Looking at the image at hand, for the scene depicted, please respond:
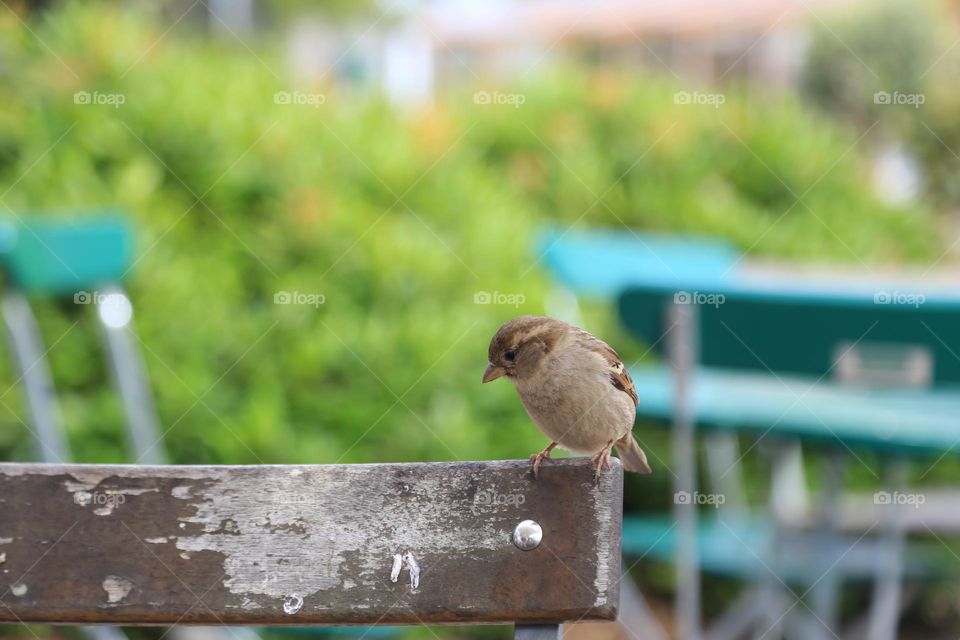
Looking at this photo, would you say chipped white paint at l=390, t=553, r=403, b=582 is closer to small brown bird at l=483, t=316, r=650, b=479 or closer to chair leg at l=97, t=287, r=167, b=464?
small brown bird at l=483, t=316, r=650, b=479

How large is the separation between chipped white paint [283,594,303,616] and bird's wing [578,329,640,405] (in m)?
1.28

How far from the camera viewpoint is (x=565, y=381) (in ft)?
8.59

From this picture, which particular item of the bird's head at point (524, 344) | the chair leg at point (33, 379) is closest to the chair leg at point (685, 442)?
the bird's head at point (524, 344)

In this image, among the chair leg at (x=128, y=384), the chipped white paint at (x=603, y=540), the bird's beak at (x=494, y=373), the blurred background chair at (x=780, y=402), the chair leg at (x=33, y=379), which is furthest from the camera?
the chair leg at (x=128, y=384)

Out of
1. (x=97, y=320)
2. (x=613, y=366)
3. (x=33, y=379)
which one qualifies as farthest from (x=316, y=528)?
(x=97, y=320)

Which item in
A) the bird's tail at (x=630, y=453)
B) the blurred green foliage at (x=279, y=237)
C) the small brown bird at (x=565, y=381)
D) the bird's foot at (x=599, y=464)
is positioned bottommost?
the bird's foot at (x=599, y=464)

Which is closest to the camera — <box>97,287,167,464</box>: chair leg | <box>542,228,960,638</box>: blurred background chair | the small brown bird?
the small brown bird

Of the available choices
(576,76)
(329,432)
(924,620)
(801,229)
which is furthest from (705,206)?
(329,432)

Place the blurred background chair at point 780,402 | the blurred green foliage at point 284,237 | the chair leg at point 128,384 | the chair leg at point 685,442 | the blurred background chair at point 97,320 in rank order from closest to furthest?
the blurred background chair at point 780,402
the chair leg at point 685,442
the blurred background chair at point 97,320
the chair leg at point 128,384
the blurred green foliage at point 284,237

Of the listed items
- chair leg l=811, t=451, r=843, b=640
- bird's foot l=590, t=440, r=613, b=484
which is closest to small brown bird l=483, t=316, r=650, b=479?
bird's foot l=590, t=440, r=613, b=484

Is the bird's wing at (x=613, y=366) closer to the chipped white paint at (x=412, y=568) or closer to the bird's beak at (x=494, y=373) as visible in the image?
the bird's beak at (x=494, y=373)

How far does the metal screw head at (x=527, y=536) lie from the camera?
5.06 feet

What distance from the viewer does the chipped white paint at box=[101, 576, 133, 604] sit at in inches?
61.0

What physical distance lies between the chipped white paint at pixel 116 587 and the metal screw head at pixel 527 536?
20.2 inches
